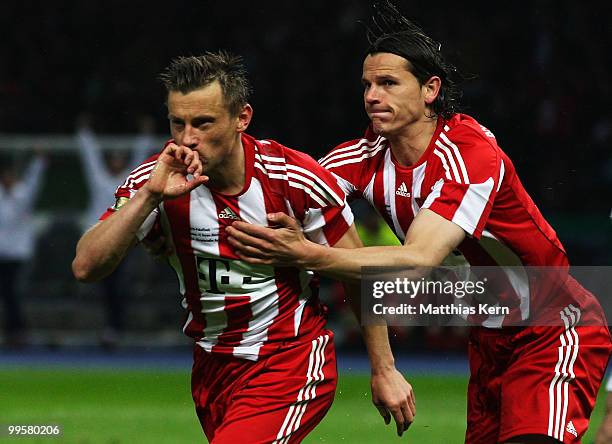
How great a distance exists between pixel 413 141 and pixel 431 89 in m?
0.28

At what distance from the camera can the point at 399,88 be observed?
4809 mm

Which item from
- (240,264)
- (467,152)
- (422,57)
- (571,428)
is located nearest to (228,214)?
(240,264)

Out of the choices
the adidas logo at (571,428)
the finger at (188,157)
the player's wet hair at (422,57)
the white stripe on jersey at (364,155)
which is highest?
the player's wet hair at (422,57)

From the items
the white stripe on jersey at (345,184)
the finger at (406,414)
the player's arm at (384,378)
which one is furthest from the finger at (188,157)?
the finger at (406,414)

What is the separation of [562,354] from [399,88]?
1.23m

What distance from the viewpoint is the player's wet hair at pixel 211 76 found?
4.35m

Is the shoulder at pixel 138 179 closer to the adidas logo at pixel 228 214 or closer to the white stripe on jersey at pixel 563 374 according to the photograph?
the adidas logo at pixel 228 214

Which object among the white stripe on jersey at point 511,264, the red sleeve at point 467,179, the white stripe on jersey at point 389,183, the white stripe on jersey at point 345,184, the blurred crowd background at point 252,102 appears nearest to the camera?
the red sleeve at point 467,179

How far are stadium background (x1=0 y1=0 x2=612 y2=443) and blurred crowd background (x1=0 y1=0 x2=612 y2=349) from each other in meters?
0.02

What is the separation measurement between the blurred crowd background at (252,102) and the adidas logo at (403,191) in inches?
253

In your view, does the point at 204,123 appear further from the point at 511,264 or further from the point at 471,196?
the point at 511,264

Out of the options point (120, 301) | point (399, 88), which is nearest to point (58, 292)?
point (120, 301)

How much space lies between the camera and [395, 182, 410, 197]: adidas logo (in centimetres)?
478

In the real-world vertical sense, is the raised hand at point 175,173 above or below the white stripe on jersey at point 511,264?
above
